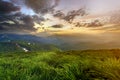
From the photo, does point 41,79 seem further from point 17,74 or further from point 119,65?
point 119,65

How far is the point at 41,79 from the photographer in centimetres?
293

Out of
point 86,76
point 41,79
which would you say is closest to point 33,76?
point 41,79

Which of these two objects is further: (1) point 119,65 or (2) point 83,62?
(2) point 83,62

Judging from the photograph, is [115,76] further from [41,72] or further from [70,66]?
[41,72]

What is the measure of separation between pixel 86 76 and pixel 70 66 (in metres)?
0.22

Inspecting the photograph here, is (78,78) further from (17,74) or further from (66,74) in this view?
(17,74)

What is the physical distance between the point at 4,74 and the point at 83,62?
103cm

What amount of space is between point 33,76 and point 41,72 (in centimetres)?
22

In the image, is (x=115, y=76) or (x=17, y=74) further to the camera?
(x=17, y=74)

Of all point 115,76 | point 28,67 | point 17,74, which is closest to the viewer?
point 115,76

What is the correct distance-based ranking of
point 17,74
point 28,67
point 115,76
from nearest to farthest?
point 115,76
point 17,74
point 28,67

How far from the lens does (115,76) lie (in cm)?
276

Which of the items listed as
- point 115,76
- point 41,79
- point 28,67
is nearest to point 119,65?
point 115,76

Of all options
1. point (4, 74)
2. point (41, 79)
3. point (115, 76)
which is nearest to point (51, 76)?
point (41, 79)
